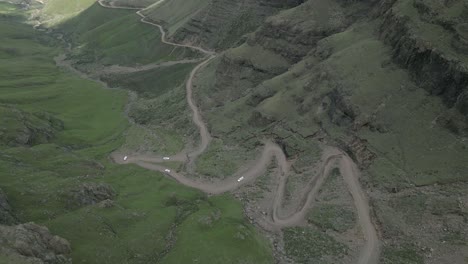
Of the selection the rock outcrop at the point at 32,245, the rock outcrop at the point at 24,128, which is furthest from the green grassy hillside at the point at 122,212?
the rock outcrop at the point at 32,245

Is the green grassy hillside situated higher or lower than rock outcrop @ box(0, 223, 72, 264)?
lower

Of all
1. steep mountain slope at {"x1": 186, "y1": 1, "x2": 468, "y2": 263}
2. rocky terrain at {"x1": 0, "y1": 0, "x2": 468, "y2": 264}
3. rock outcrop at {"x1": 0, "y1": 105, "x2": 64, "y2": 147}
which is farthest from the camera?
rock outcrop at {"x1": 0, "y1": 105, "x2": 64, "y2": 147}

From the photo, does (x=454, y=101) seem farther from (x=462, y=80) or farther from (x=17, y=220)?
(x=17, y=220)

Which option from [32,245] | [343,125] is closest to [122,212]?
[32,245]

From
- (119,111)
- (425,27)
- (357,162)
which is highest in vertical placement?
(425,27)

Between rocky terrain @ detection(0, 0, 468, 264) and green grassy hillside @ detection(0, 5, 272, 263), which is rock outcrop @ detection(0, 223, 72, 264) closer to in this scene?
rocky terrain @ detection(0, 0, 468, 264)

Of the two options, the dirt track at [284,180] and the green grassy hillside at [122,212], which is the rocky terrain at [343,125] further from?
the green grassy hillside at [122,212]

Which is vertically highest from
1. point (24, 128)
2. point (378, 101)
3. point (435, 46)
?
point (435, 46)

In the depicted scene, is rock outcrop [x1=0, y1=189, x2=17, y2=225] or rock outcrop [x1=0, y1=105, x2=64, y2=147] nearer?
rock outcrop [x1=0, y1=189, x2=17, y2=225]

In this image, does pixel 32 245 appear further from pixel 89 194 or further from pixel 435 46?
pixel 435 46

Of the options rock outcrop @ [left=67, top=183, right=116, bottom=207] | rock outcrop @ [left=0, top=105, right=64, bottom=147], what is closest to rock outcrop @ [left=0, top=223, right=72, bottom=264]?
rock outcrop @ [left=67, top=183, right=116, bottom=207]

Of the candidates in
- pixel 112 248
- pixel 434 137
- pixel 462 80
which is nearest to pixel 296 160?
pixel 434 137
